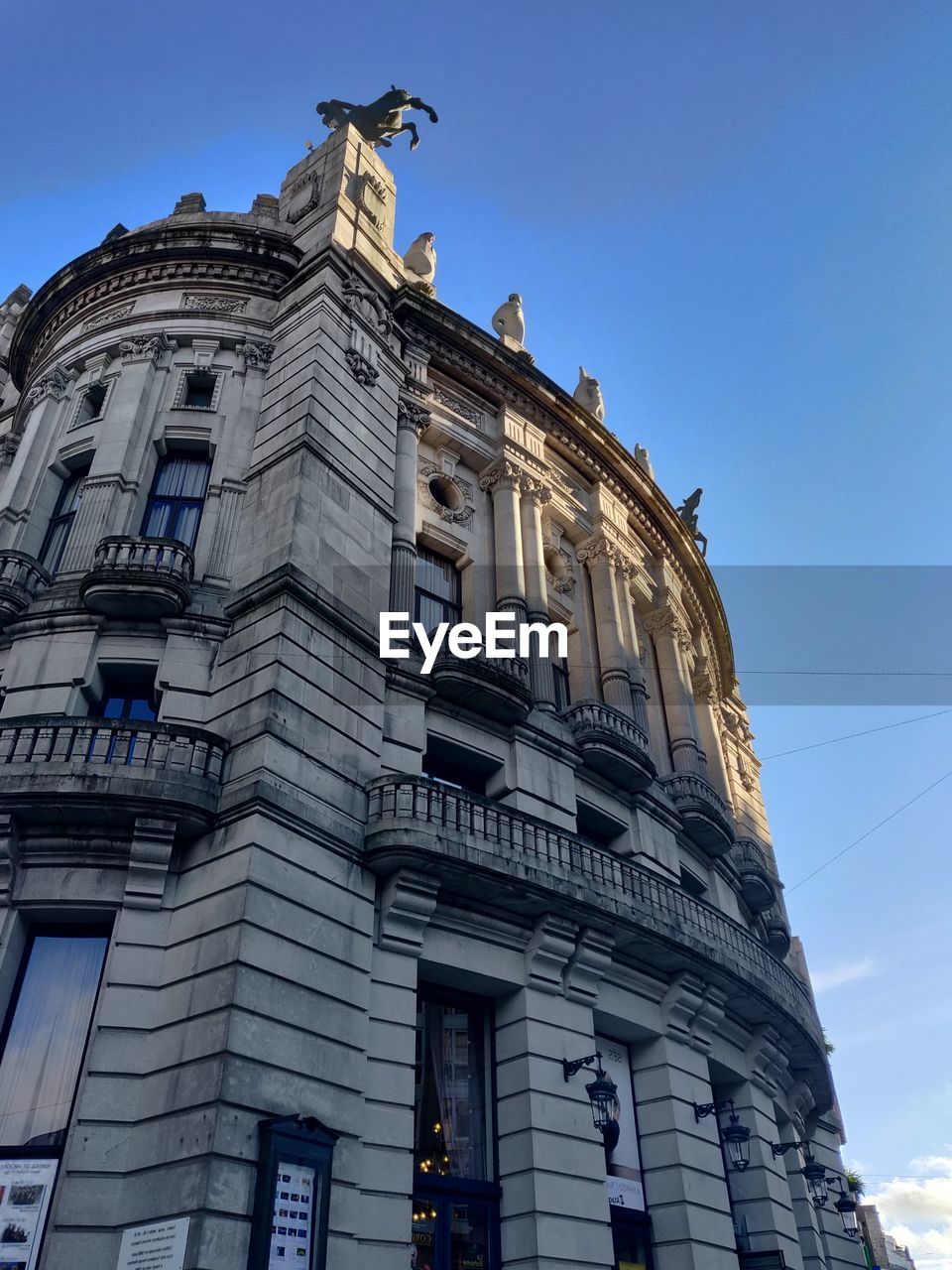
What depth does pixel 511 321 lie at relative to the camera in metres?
34.3

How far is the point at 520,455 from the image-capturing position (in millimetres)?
29641

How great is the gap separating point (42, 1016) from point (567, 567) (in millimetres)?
19118

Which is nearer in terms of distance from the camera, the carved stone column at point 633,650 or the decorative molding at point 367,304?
the decorative molding at point 367,304

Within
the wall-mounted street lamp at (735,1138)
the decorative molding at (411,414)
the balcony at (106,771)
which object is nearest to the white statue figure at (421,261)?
the decorative molding at (411,414)

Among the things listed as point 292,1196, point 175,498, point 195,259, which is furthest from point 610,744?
point 195,259

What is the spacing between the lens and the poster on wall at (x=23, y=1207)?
13469 mm

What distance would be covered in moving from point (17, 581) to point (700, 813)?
18.0 meters

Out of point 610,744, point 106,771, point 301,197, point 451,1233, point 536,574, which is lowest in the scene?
point 451,1233

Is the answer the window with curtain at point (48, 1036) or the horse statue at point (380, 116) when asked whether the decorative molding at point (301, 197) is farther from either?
the window with curtain at point (48, 1036)

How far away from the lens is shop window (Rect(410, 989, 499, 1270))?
55.3 feet

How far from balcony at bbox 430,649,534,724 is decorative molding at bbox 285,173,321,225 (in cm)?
1437

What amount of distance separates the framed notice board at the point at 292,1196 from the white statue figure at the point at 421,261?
77.5 ft

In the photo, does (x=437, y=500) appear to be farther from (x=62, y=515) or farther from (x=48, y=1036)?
(x=48, y=1036)

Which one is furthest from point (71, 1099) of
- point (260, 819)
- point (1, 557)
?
point (1, 557)
